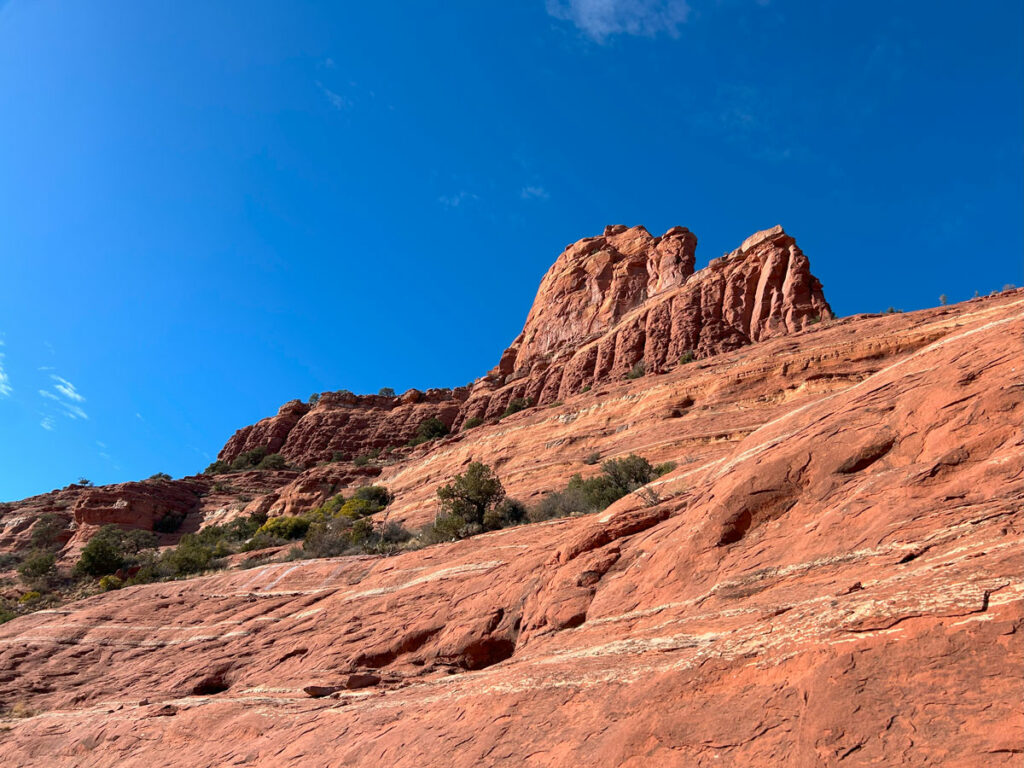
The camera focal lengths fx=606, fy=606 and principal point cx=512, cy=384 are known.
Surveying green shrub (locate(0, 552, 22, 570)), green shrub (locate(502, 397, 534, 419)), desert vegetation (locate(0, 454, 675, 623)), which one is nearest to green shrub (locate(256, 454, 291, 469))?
desert vegetation (locate(0, 454, 675, 623))

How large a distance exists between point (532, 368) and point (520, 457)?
3799cm

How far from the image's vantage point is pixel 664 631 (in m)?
7.31

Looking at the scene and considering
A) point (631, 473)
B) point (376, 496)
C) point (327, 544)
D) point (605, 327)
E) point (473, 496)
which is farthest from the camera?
point (605, 327)

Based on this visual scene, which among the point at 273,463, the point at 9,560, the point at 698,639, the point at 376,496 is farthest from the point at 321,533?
the point at 273,463

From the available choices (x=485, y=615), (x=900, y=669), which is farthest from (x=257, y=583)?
(x=900, y=669)

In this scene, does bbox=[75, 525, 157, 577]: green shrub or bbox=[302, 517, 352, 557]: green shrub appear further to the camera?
bbox=[75, 525, 157, 577]: green shrub

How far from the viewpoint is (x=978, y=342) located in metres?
9.49

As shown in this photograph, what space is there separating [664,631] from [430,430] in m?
69.1

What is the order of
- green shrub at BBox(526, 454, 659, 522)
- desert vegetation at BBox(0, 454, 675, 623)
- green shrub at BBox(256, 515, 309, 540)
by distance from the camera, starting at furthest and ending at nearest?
green shrub at BBox(256, 515, 309, 540) → desert vegetation at BBox(0, 454, 675, 623) → green shrub at BBox(526, 454, 659, 522)

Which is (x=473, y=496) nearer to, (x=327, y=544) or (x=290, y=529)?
(x=327, y=544)

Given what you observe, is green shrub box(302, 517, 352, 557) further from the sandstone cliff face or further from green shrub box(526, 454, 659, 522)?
the sandstone cliff face

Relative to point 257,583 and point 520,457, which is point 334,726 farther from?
point 520,457

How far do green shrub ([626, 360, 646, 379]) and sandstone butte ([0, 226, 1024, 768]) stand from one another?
28.3m

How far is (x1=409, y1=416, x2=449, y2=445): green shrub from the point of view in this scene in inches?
2938
